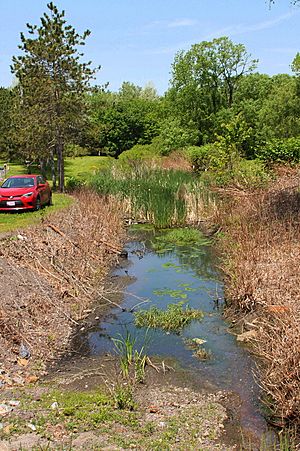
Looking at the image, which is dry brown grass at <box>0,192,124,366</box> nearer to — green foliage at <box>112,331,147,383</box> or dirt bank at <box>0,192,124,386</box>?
dirt bank at <box>0,192,124,386</box>

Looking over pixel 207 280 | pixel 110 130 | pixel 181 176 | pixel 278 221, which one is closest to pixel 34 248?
pixel 207 280

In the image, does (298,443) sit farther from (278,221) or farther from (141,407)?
(278,221)

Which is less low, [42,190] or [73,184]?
[42,190]

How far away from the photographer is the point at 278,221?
46.3 feet

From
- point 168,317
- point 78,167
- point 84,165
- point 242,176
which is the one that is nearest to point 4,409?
point 168,317

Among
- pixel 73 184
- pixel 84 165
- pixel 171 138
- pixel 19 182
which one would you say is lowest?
pixel 73 184

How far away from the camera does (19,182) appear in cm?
1966

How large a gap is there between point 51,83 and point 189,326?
674 inches

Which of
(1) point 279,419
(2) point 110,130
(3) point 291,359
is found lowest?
(1) point 279,419

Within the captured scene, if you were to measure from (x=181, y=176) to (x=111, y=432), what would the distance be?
2009 centimetres

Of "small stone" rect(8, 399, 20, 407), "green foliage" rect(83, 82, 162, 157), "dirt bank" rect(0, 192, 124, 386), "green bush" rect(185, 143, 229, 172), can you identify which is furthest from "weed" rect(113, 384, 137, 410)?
"green foliage" rect(83, 82, 162, 157)

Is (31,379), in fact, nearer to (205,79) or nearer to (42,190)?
(42,190)

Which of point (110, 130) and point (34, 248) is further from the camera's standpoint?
point (110, 130)

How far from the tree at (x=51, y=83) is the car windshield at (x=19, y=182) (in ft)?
19.4
